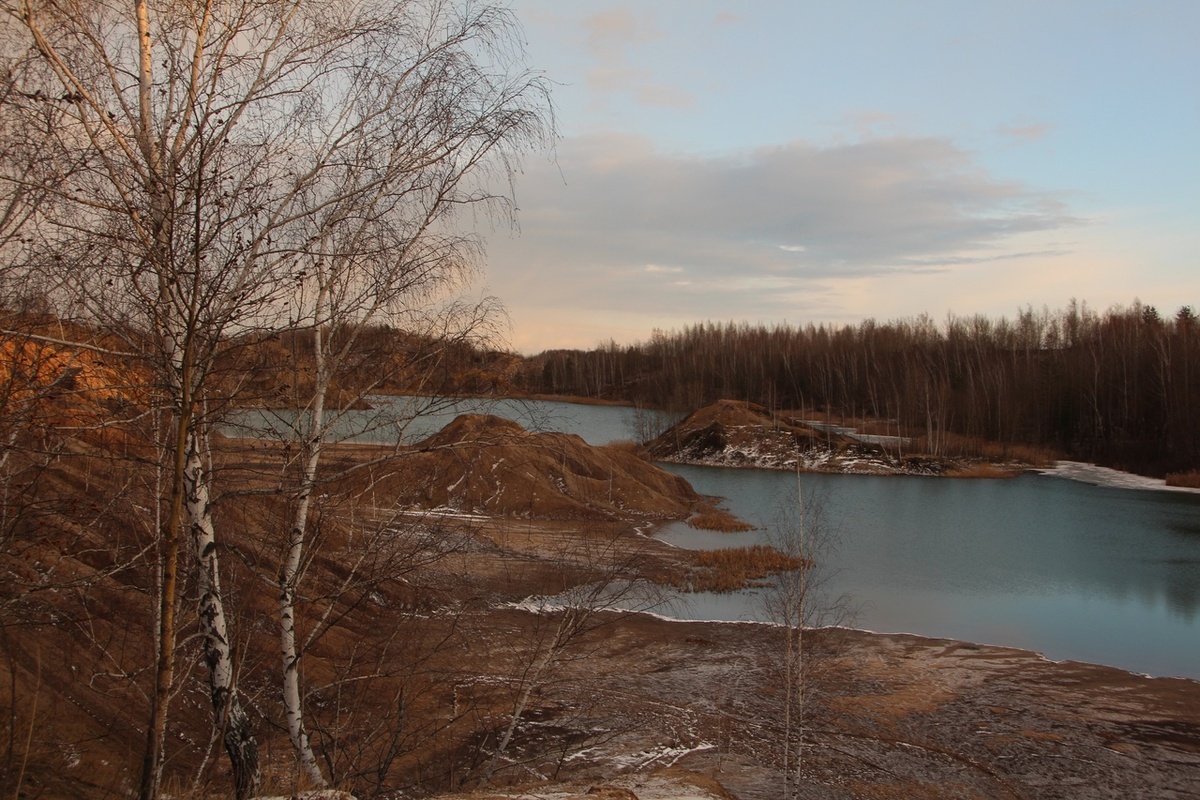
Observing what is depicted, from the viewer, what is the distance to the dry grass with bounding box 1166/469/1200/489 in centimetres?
4378

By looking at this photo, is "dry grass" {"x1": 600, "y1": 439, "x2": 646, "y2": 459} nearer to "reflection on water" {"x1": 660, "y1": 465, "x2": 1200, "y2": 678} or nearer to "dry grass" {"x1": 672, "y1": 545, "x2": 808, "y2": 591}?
"reflection on water" {"x1": 660, "y1": 465, "x2": 1200, "y2": 678}

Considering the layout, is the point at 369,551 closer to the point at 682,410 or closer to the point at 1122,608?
the point at 1122,608

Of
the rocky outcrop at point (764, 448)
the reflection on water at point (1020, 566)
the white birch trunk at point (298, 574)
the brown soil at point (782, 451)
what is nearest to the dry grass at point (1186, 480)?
the reflection on water at point (1020, 566)

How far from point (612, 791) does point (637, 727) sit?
6089 mm

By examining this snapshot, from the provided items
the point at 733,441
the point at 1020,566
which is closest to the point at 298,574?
the point at 1020,566

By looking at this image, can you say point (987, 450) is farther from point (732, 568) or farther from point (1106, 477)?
point (732, 568)

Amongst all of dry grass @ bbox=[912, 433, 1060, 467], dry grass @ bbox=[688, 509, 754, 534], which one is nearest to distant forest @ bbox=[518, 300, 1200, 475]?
dry grass @ bbox=[912, 433, 1060, 467]

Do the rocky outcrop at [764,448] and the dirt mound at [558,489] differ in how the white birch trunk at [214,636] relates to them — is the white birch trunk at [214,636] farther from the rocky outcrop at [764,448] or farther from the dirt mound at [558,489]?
the rocky outcrop at [764,448]

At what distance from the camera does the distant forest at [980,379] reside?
54.8 m

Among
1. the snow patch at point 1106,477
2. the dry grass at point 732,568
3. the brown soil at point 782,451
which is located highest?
the brown soil at point 782,451

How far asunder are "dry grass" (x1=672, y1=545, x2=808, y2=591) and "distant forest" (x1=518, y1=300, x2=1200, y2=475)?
→ 17755mm

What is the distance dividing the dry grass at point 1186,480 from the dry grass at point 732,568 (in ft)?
106

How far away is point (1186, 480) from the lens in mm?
44281

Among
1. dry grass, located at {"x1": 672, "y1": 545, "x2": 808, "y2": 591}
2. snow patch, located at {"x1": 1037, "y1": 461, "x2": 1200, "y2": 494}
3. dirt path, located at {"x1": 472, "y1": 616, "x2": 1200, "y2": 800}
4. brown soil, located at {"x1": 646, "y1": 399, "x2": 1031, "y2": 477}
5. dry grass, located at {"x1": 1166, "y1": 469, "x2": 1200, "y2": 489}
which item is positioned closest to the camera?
dirt path, located at {"x1": 472, "y1": 616, "x2": 1200, "y2": 800}
